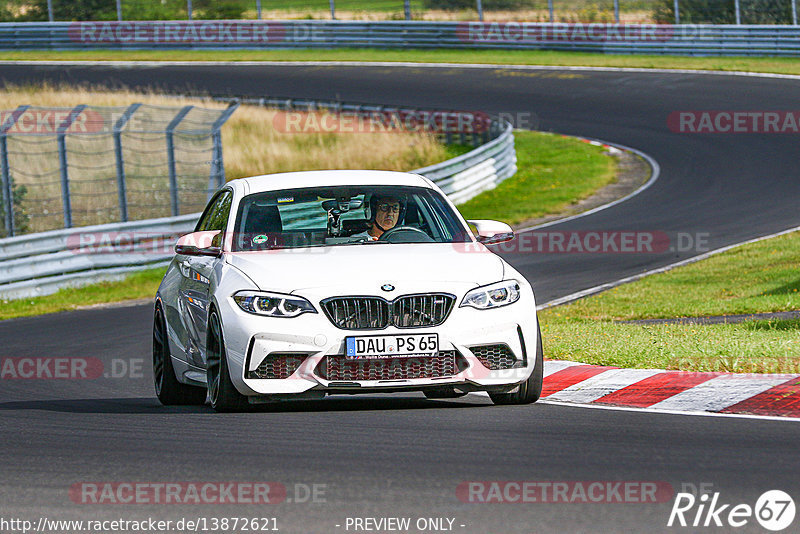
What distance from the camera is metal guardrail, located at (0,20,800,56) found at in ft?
130

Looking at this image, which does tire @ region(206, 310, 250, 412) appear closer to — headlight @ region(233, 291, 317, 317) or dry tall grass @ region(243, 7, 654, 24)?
headlight @ region(233, 291, 317, 317)

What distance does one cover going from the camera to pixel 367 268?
7738 mm

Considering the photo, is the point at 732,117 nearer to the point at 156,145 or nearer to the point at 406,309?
the point at 156,145

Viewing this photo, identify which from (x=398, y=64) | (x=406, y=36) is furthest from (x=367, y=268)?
(x=406, y=36)

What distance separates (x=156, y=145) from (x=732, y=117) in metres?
14.5

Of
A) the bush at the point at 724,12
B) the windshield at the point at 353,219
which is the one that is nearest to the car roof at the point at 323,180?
the windshield at the point at 353,219

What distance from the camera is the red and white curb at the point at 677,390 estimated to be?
739 centimetres

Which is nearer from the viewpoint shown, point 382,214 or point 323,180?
point 382,214

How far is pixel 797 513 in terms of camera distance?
494 cm

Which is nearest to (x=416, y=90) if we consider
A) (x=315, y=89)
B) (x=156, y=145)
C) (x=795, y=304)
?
(x=315, y=89)

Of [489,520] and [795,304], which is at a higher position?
[489,520]

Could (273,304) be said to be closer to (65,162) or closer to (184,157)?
(65,162)

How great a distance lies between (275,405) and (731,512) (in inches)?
155

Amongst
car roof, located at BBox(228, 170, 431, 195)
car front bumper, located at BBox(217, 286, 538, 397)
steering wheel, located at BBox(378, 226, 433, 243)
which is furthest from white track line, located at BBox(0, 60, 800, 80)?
car front bumper, located at BBox(217, 286, 538, 397)
